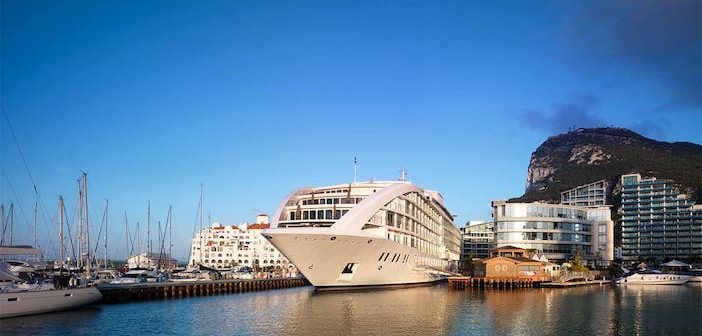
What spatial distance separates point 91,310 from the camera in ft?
143

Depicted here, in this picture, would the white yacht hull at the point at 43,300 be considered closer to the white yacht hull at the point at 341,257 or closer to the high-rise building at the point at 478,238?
the white yacht hull at the point at 341,257

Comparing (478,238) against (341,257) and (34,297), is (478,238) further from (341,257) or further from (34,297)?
(34,297)

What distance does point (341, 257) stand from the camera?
5284 cm

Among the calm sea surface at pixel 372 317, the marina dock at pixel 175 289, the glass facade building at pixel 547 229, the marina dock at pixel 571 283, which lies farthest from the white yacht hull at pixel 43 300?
the glass facade building at pixel 547 229

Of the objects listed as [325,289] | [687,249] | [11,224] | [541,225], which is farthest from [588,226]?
[11,224]

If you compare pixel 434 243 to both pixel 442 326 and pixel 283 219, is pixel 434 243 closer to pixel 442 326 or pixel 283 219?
pixel 283 219

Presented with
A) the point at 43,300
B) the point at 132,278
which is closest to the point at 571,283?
the point at 132,278

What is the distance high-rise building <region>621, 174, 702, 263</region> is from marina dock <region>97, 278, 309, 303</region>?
404 ft

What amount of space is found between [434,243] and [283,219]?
102 ft

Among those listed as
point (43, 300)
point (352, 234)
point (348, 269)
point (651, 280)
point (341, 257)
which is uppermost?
point (352, 234)

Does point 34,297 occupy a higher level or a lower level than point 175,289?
higher

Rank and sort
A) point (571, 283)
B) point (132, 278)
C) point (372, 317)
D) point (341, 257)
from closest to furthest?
point (372, 317) < point (341, 257) < point (132, 278) < point (571, 283)

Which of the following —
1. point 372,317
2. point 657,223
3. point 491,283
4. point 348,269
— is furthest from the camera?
point 657,223

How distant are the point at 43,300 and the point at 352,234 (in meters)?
23.0
